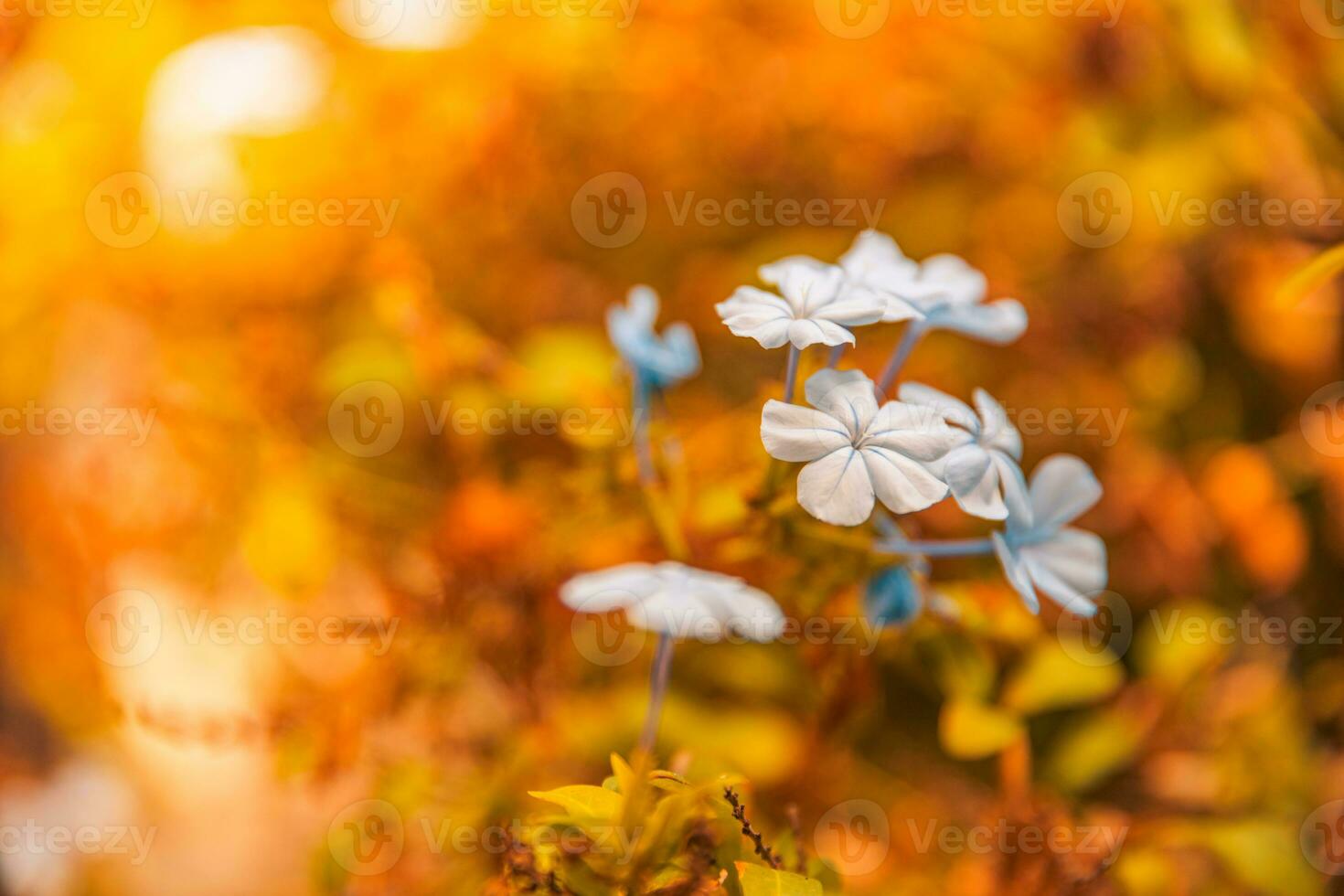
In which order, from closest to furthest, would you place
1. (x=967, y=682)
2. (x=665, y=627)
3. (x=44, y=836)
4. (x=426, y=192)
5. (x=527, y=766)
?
(x=665, y=627)
(x=967, y=682)
(x=527, y=766)
(x=44, y=836)
(x=426, y=192)

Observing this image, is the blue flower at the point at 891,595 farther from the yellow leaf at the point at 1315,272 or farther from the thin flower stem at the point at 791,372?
the yellow leaf at the point at 1315,272

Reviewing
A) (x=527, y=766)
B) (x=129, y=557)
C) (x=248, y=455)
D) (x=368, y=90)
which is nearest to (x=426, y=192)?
(x=368, y=90)

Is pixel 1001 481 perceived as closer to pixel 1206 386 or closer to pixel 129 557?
pixel 1206 386

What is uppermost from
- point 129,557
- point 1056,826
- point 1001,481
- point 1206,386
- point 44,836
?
point 1001,481

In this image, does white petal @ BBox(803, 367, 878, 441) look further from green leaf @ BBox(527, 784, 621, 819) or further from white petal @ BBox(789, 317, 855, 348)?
green leaf @ BBox(527, 784, 621, 819)

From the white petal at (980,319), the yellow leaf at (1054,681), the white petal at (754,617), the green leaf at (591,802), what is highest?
the white petal at (980,319)

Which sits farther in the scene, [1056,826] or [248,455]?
[248,455]

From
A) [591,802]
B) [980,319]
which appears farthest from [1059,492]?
[591,802]

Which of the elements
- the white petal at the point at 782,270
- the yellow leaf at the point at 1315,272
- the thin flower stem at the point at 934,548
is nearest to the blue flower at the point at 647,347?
the white petal at the point at 782,270
